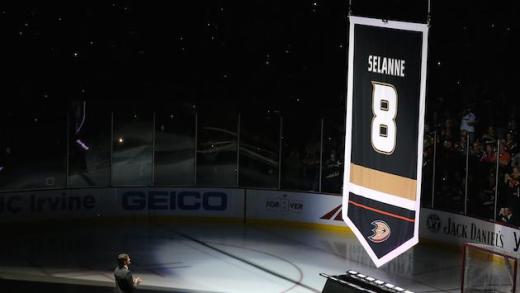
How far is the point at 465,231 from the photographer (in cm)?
1483

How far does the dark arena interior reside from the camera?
13.5m

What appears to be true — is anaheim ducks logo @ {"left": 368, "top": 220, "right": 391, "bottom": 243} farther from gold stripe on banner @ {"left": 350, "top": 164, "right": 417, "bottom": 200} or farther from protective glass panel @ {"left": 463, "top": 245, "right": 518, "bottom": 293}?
protective glass panel @ {"left": 463, "top": 245, "right": 518, "bottom": 293}

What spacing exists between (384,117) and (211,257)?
8290 millimetres

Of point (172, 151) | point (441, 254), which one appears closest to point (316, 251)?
point (441, 254)

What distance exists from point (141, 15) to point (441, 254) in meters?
10.6

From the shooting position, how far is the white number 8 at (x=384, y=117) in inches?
260

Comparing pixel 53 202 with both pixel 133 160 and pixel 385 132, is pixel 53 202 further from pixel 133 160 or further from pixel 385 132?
pixel 385 132

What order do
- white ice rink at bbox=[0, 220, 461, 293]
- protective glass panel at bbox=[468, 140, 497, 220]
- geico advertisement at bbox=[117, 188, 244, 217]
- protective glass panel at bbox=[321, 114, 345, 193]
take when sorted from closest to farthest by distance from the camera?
1. white ice rink at bbox=[0, 220, 461, 293]
2. protective glass panel at bbox=[468, 140, 497, 220]
3. protective glass panel at bbox=[321, 114, 345, 193]
4. geico advertisement at bbox=[117, 188, 244, 217]

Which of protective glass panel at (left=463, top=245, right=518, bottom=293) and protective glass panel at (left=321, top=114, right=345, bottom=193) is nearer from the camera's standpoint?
protective glass panel at (left=463, top=245, right=518, bottom=293)

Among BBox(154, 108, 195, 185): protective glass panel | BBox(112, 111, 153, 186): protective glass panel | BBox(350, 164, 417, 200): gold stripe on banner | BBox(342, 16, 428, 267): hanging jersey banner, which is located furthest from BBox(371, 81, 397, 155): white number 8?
BBox(112, 111, 153, 186): protective glass panel

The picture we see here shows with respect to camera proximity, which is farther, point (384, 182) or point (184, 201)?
point (184, 201)

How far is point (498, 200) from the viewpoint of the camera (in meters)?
14.2

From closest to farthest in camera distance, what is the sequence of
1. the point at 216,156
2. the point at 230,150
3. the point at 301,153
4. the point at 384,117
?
1. the point at 384,117
2. the point at 301,153
3. the point at 216,156
4. the point at 230,150

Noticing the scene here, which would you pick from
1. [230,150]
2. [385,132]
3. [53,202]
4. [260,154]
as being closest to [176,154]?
[230,150]
